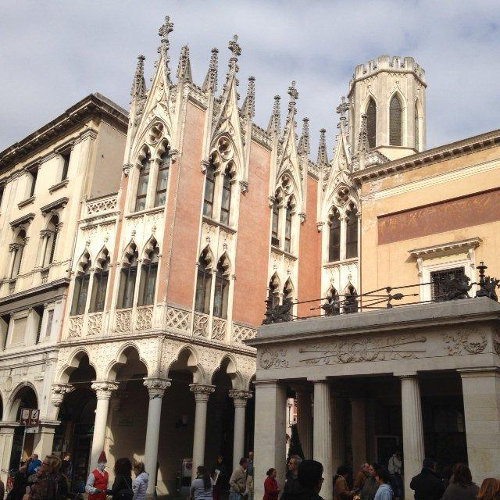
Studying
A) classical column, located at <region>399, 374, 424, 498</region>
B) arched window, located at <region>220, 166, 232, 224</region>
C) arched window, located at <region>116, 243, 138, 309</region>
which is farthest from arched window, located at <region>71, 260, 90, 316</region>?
classical column, located at <region>399, 374, 424, 498</region>

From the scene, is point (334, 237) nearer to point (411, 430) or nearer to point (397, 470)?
point (397, 470)

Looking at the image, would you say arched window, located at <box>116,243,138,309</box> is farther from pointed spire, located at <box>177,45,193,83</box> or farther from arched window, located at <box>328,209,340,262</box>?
arched window, located at <box>328,209,340,262</box>

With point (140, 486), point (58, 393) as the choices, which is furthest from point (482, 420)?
point (58, 393)

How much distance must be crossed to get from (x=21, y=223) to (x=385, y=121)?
20341mm

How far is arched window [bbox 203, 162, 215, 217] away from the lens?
26091mm

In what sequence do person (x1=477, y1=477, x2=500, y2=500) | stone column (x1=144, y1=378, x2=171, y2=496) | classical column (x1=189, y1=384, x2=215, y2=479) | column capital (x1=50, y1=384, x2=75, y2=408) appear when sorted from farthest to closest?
column capital (x1=50, y1=384, x2=75, y2=408), classical column (x1=189, y1=384, x2=215, y2=479), stone column (x1=144, y1=378, x2=171, y2=496), person (x1=477, y1=477, x2=500, y2=500)

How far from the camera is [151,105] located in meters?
26.8

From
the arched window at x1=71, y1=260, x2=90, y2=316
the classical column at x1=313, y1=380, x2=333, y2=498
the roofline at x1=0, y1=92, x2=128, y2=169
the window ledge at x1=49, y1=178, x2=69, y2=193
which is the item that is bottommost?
the classical column at x1=313, y1=380, x2=333, y2=498

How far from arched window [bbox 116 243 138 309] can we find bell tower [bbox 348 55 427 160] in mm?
14944

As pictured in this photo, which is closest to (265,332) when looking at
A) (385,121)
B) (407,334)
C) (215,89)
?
(407,334)

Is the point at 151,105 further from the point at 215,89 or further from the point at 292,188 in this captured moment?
the point at 292,188

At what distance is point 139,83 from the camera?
1096 inches

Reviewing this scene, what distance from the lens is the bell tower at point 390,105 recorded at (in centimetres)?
3350

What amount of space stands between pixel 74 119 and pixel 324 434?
2080cm
